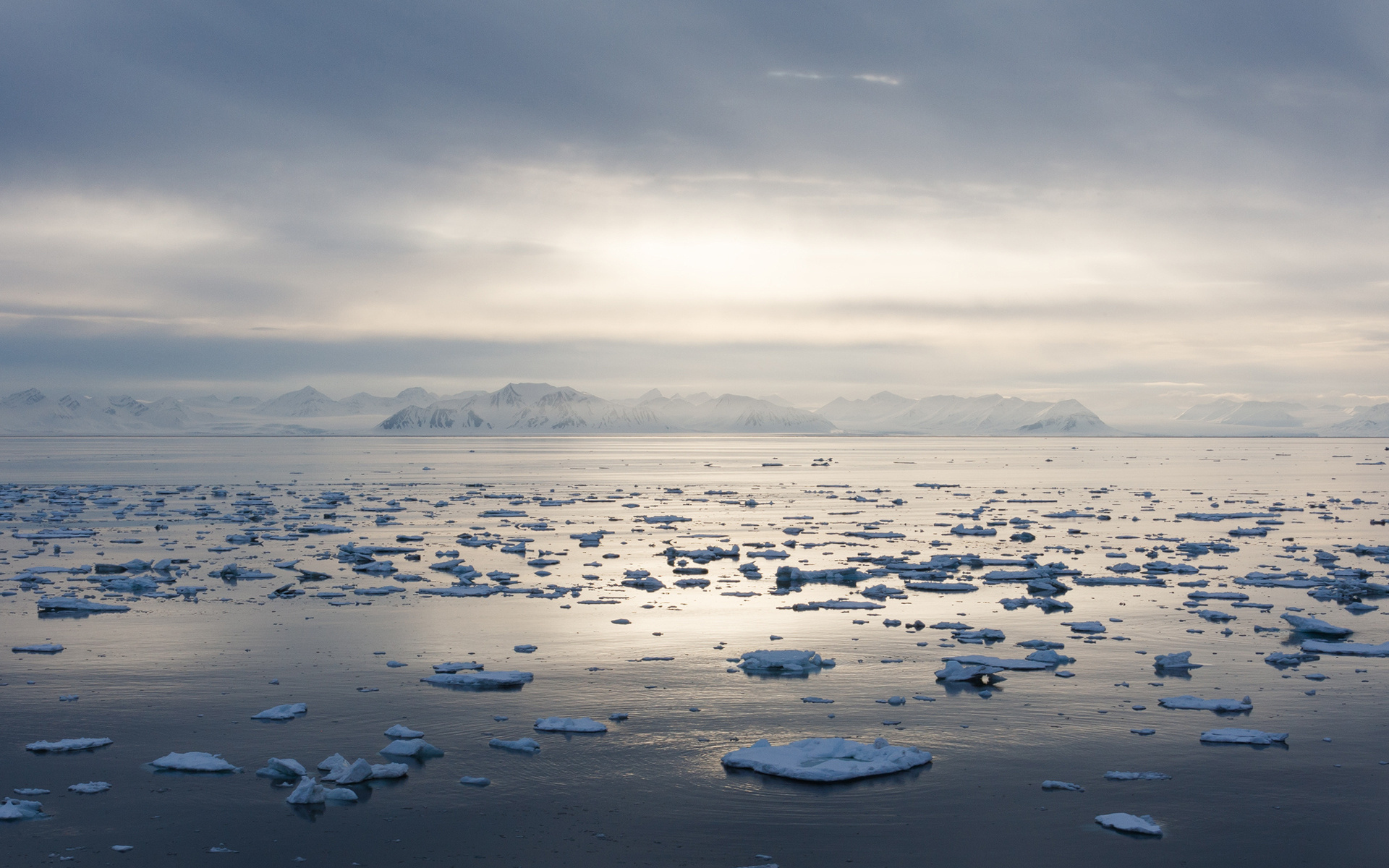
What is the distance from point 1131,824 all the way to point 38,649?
18.7m

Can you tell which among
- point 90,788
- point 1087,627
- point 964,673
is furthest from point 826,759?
point 1087,627

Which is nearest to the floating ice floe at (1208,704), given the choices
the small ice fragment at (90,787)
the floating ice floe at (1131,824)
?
the floating ice floe at (1131,824)

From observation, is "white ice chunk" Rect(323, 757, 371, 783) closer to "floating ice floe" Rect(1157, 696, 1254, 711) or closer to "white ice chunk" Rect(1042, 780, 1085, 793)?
"white ice chunk" Rect(1042, 780, 1085, 793)

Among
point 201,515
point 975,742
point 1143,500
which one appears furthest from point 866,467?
point 975,742

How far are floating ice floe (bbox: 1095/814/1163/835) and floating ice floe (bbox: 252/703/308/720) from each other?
1090 cm

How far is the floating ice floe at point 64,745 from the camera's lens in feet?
43.5

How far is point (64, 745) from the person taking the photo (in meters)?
13.3

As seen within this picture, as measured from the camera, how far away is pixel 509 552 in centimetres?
3391

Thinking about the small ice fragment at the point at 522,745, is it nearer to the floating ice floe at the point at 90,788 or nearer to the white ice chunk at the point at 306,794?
the white ice chunk at the point at 306,794

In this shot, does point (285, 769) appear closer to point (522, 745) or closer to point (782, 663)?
point (522, 745)

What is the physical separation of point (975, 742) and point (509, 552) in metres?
22.4

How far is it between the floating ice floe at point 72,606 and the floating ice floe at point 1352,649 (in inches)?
980

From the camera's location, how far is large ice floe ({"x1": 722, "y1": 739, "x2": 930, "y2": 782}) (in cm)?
1245

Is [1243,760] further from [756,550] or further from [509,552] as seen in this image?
[509,552]
